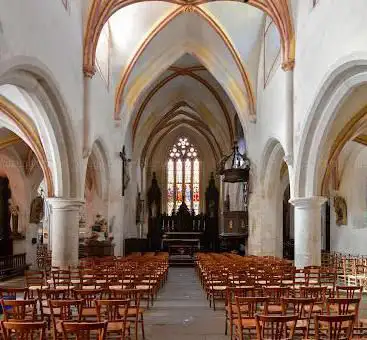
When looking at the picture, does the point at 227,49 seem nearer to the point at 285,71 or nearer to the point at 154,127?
the point at 285,71

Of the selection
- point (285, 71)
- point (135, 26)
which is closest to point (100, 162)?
point (135, 26)

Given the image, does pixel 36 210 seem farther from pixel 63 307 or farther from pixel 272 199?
pixel 63 307

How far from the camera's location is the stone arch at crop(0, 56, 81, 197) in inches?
642

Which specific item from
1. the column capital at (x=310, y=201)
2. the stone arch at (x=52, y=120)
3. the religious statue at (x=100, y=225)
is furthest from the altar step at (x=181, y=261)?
the column capital at (x=310, y=201)

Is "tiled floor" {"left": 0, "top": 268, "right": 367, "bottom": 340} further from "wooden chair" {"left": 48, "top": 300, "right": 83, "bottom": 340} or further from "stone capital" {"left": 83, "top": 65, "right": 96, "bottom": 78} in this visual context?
"stone capital" {"left": 83, "top": 65, "right": 96, "bottom": 78}

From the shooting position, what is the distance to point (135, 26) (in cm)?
2706

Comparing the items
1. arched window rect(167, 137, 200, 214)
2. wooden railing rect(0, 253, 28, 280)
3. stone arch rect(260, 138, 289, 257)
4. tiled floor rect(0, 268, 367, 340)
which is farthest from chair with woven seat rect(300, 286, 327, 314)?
arched window rect(167, 137, 200, 214)

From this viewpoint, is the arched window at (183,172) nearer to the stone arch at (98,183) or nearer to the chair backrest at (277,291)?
the stone arch at (98,183)

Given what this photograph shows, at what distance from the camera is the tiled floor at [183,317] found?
34.7 feet

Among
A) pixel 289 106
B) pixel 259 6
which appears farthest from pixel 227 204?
pixel 259 6

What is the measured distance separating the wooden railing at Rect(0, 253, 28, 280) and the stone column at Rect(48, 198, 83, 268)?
3.92 m

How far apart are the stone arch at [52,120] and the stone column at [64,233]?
353 mm

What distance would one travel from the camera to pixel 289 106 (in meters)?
21.2

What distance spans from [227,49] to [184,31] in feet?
7.79
